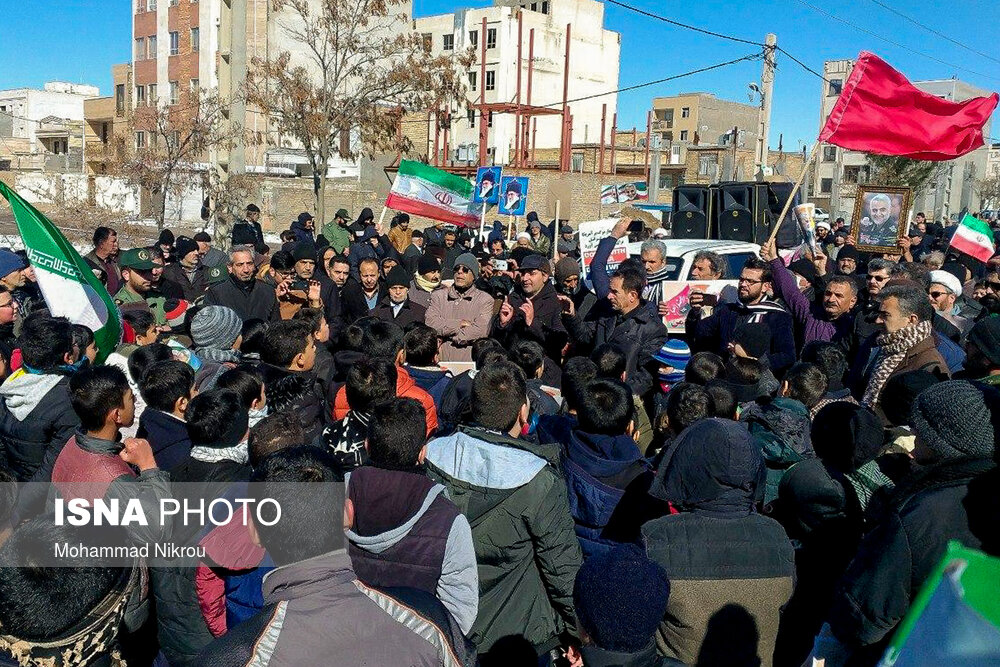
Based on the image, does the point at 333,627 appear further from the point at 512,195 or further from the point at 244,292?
the point at 512,195

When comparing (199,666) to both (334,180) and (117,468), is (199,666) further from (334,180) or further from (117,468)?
(334,180)

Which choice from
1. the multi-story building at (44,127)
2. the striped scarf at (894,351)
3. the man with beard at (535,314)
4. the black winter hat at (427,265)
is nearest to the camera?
the striped scarf at (894,351)

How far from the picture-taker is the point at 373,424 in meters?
3.29

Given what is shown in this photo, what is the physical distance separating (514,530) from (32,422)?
254 cm

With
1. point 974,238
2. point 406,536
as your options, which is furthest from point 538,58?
point 406,536

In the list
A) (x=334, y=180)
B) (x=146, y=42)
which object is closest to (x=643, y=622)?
(x=334, y=180)

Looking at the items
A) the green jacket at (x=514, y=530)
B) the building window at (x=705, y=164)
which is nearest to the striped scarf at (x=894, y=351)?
the green jacket at (x=514, y=530)

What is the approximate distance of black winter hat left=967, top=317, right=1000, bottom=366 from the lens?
14.2 ft

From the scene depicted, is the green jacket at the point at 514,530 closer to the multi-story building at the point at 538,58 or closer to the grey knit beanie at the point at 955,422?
the grey knit beanie at the point at 955,422

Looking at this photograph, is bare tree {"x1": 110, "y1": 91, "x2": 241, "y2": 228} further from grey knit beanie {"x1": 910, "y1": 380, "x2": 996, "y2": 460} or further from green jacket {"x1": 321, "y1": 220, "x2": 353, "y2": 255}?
grey knit beanie {"x1": 910, "y1": 380, "x2": 996, "y2": 460}

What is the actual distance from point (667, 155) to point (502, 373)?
52.4 metres

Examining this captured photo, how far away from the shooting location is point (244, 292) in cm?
791

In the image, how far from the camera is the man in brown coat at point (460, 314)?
25.1ft

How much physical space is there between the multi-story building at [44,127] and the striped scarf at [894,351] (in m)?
66.4
